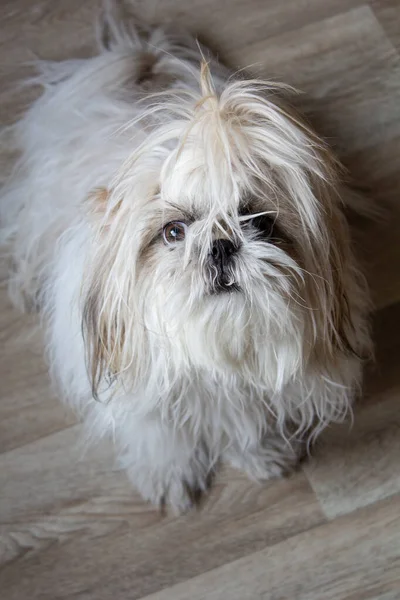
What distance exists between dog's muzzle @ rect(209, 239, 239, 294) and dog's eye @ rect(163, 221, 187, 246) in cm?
5

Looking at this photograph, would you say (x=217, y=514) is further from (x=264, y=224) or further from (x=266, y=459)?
(x=264, y=224)

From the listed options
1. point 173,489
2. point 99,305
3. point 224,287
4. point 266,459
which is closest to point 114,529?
point 173,489

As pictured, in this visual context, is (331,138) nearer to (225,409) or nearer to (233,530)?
(225,409)

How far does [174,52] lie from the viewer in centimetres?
155

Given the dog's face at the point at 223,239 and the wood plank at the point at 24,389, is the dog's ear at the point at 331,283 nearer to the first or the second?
the dog's face at the point at 223,239

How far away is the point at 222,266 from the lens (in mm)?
947

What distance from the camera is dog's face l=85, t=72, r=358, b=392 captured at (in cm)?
91

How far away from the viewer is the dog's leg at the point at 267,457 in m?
1.39

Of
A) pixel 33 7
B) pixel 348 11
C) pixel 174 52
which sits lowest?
pixel 348 11

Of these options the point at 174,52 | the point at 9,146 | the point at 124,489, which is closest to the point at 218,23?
the point at 174,52

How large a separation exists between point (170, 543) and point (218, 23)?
115 centimetres

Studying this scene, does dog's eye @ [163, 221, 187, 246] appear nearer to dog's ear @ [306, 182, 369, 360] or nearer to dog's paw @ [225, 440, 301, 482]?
dog's ear @ [306, 182, 369, 360]

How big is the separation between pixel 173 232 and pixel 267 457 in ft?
1.96

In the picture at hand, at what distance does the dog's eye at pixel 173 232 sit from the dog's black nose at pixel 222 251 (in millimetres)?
46
